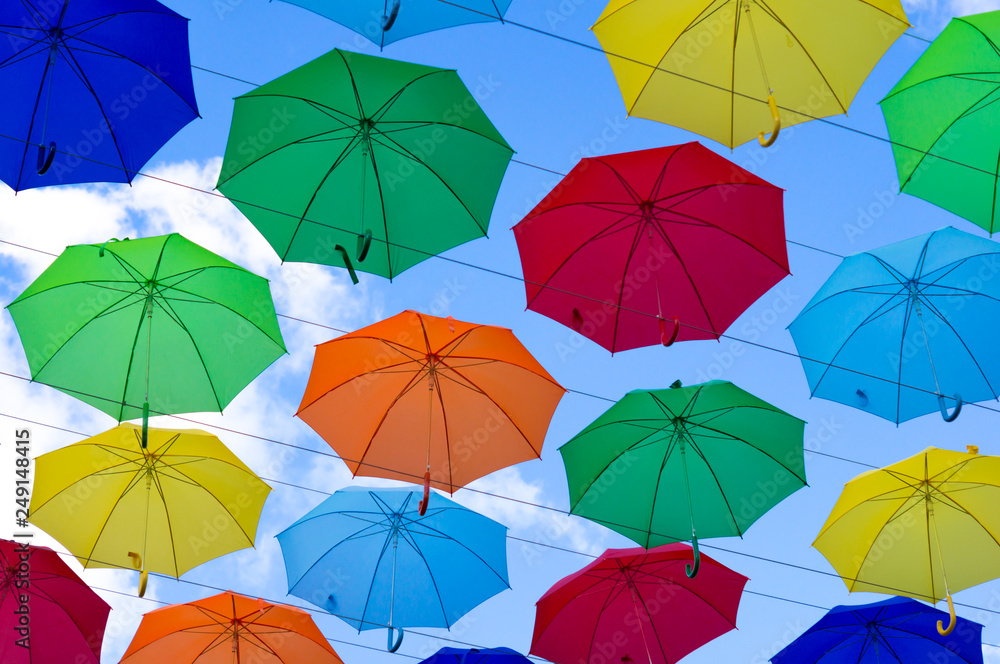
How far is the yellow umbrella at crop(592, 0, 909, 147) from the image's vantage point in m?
8.02

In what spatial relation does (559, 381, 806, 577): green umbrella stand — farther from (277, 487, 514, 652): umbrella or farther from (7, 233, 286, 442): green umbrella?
(7, 233, 286, 442): green umbrella

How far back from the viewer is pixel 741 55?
8.08 m

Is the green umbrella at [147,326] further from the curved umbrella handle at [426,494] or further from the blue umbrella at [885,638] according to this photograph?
the blue umbrella at [885,638]

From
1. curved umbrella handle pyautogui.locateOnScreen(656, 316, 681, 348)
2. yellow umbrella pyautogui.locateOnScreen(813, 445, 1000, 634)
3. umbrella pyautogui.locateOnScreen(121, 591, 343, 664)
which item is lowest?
umbrella pyautogui.locateOnScreen(121, 591, 343, 664)

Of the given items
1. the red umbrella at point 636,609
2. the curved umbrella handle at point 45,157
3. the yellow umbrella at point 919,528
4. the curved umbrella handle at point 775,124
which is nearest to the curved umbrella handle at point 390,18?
the curved umbrella handle at point 45,157

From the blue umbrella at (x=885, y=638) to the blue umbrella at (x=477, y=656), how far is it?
285cm

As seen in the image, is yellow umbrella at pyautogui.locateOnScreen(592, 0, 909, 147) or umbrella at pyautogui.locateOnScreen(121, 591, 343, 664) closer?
yellow umbrella at pyautogui.locateOnScreen(592, 0, 909, 147)

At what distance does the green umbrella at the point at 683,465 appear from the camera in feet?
30.5

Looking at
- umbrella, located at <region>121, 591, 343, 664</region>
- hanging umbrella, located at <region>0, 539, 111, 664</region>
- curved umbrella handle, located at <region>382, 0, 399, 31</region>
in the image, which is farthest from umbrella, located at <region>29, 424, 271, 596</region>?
curved umbrella handle, located at <region>382, 0, 399, 31</region>

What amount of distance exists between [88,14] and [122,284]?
251cm

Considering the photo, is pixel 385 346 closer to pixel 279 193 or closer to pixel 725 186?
pixel 279 193

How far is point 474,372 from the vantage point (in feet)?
30.6

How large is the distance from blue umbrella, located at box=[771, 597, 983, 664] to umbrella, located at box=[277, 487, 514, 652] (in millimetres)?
3423

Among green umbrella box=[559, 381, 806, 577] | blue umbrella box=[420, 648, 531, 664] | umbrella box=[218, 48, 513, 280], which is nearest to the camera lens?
umbrella box=[218, 48, 513, 280]
